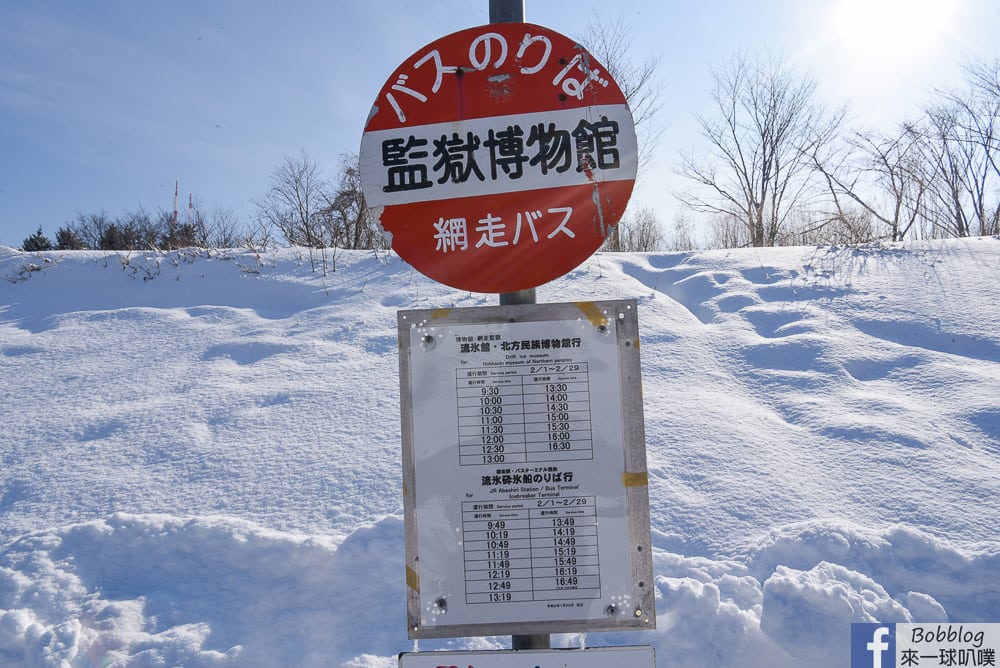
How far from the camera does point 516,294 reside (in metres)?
1.79

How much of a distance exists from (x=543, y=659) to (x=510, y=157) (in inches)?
53.0

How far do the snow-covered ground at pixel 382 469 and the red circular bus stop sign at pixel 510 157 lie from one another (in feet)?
6.12

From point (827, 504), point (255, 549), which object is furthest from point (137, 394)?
point (827, 504)

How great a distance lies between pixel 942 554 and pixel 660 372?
2.19 m

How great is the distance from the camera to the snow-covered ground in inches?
107

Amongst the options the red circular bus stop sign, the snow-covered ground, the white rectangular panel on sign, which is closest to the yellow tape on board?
the white rectangular panel on sign

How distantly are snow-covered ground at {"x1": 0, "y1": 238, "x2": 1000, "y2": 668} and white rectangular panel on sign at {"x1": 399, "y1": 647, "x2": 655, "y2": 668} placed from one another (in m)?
1.15

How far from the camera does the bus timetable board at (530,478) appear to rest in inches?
68.0

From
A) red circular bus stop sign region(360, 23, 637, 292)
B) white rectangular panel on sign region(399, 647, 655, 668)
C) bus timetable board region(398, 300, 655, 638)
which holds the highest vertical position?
red circular bus stop sign region(360, 23, 637, 292)

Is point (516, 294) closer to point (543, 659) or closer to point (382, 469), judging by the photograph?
point (543, 659)

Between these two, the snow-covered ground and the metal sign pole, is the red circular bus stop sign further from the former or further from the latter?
the snow-covered ground

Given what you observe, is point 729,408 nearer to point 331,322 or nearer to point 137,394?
point 331,322

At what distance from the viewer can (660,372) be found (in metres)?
4.78

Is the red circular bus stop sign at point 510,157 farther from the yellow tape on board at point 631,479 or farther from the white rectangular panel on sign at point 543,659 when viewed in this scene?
the white rectangular panel on sign at point 543,659
